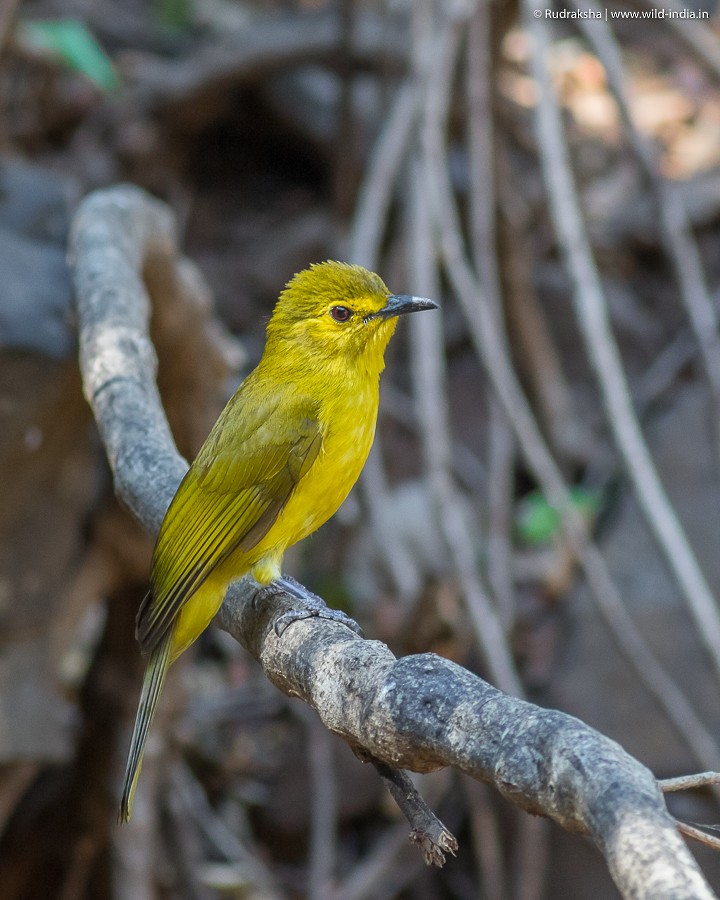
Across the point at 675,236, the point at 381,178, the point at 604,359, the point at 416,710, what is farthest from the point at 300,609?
the point at 381,178

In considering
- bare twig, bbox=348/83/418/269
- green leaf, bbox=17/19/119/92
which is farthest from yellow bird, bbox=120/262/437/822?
green leaf, bbox=17/19/119/92

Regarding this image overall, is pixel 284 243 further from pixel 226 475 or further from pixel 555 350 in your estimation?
pixel 226 475

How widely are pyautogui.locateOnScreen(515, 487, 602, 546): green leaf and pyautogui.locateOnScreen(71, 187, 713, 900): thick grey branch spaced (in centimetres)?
281

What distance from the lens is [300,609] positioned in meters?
2.08

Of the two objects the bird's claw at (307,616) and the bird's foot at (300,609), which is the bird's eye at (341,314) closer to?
the bird's foot at (300,609)

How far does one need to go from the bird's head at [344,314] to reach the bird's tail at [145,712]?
0.79m

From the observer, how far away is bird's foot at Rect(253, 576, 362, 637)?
2.00 metres

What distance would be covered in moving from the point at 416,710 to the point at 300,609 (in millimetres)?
678

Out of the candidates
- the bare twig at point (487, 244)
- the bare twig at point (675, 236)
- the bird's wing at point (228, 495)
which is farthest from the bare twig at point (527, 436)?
the bird's wing at point (228, 495)

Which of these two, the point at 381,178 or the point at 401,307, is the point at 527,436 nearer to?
the point at 401,307

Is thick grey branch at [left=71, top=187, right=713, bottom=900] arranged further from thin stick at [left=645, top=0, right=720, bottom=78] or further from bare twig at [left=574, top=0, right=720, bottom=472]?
thin stick at [left=645, top=0, right=720, bottom=78]

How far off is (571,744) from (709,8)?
Result: 325 inches

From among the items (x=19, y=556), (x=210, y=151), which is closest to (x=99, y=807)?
(x=19, y=556)

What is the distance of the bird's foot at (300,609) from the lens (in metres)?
2.00
